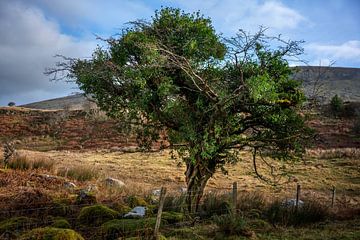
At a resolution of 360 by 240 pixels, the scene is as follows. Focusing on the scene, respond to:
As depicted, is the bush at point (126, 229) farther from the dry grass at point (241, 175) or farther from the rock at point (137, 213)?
the dry grass at point (241, 175)

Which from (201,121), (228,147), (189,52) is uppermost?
(189,52)

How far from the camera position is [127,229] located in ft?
33.0

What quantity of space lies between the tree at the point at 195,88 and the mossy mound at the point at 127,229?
10.1ft

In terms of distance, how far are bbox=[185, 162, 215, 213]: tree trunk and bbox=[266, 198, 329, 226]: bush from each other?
2655 mm

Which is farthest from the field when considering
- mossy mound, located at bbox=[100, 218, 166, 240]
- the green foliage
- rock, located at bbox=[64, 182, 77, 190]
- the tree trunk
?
the green foliage

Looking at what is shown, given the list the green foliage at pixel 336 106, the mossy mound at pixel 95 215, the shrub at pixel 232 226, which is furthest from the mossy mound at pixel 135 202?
the green foliage at pixel 336 106

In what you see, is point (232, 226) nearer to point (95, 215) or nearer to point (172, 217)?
point (172, 217)

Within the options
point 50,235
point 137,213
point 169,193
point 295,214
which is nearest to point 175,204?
point 137,213

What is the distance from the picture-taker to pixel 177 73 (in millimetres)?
13023

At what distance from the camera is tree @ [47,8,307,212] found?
1203cm

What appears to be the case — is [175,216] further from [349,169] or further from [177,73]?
[349,169]

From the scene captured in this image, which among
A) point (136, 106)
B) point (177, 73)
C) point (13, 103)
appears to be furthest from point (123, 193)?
point (13, 103)

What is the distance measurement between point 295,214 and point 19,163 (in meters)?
16.9

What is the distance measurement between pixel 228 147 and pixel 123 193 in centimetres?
564
